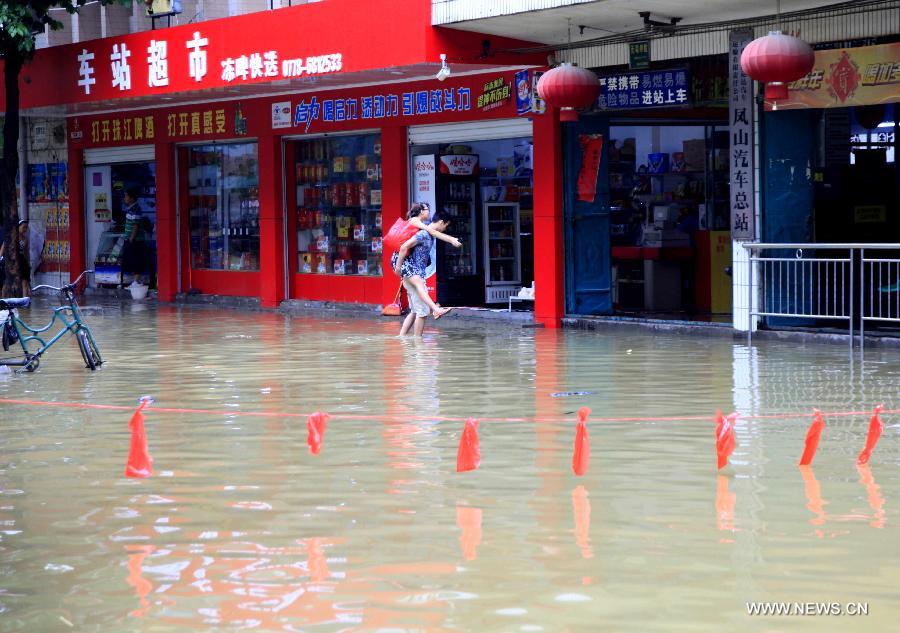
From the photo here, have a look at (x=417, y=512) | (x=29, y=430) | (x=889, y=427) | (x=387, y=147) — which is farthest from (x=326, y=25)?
(x=417, y=512)

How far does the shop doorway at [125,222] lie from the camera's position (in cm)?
2700

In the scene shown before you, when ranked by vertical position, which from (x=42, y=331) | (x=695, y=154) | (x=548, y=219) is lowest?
(x=42, y=331)

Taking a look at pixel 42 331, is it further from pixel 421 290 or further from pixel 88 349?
pixel 421 290

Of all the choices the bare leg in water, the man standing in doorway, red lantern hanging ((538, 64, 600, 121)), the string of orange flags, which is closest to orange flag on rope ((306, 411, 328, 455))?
the string of orange flags

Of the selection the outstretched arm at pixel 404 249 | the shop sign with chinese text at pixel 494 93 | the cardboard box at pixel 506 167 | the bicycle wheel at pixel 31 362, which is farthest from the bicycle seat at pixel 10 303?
the cardboard box at pixel 506 167

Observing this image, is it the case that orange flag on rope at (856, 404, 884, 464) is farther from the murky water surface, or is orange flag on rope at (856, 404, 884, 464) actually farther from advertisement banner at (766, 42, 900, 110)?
advertisement banner at (766, 42, 900, 110)

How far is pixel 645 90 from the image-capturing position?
17.5 m

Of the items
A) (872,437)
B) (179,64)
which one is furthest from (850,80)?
(179,64)

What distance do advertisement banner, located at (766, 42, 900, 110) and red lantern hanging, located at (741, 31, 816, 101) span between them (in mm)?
835

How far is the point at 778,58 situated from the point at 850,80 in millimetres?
1346

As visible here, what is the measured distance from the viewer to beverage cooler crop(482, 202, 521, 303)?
2094cm

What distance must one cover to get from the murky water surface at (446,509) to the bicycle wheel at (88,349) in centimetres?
69

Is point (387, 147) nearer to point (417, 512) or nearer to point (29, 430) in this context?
point (29, 430)

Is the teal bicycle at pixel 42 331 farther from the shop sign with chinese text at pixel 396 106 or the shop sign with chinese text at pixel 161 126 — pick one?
the shop sign with chinese text at pixel 161 126
